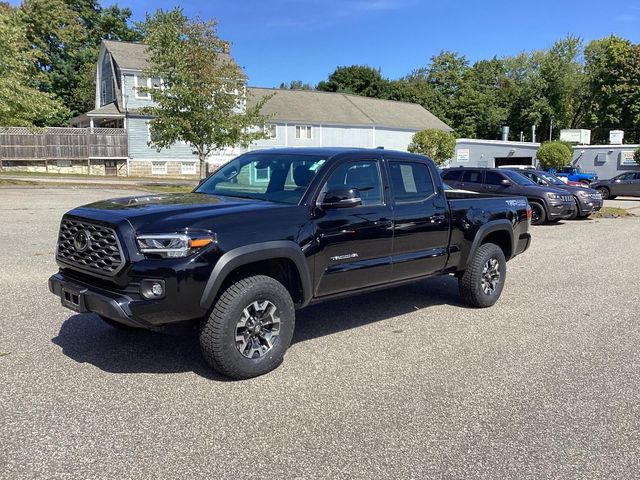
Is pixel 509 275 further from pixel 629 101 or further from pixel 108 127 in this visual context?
pixel 629 101

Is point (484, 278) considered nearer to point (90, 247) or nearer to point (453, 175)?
point (90, 247)

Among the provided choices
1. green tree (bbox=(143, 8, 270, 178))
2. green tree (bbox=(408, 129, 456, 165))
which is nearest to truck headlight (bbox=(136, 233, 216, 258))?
green tree (bbox=(143, 8, 270, 178))

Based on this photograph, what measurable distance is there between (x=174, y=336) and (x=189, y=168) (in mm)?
36261

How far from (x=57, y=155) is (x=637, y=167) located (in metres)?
40.2

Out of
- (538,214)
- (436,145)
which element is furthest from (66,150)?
(538,214)

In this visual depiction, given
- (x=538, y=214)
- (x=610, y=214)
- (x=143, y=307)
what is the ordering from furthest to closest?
(x=610, y=214)
(x=538, y=214)
(x=143, y=307)

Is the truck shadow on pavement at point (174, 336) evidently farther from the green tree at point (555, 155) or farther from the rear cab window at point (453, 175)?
the green tree at point (555, 155)

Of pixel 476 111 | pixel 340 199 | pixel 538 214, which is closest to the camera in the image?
pixel 340 199

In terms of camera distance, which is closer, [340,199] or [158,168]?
[340,199]

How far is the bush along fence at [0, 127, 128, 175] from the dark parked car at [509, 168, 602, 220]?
2874 cm

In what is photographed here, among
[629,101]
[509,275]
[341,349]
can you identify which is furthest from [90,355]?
[629,101]

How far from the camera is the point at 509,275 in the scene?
8.83 metres

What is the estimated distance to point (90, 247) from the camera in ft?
14.0

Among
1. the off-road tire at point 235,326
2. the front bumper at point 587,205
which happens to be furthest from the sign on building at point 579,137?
the off-road tire at point 235,326
